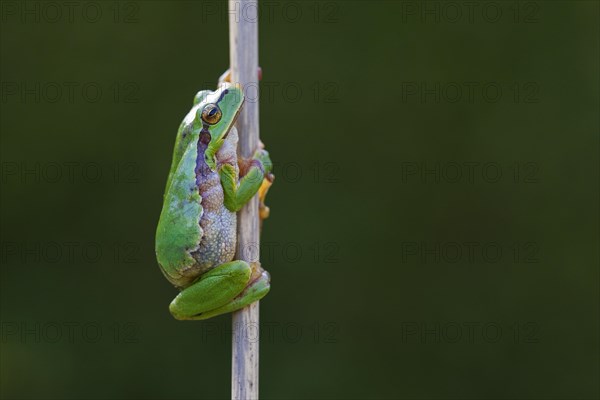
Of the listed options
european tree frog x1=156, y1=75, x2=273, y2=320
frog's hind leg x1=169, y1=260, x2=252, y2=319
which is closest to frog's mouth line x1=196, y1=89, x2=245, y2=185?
european tree frog x1=156, y1=75, x2=273, y2=320

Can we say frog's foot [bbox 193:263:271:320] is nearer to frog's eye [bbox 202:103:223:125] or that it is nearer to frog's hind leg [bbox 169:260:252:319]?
frog's hind leg [bbox 169:260:252:319]

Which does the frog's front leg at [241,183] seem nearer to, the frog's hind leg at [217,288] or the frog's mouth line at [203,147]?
the frog's mouth line at [203,147]

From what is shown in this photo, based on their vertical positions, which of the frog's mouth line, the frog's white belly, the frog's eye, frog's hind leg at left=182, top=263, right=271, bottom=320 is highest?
the frog's eye

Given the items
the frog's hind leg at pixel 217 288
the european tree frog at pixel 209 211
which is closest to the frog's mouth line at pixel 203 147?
the european tree frog at pixel 209 211

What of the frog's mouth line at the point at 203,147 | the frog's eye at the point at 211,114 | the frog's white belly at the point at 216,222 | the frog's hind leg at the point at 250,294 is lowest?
the frog's hind leg at the point at 250,294

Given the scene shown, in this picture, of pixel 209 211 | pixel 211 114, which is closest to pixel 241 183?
pixel 209 211

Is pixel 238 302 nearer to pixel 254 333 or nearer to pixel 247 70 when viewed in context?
pixel 254 333
